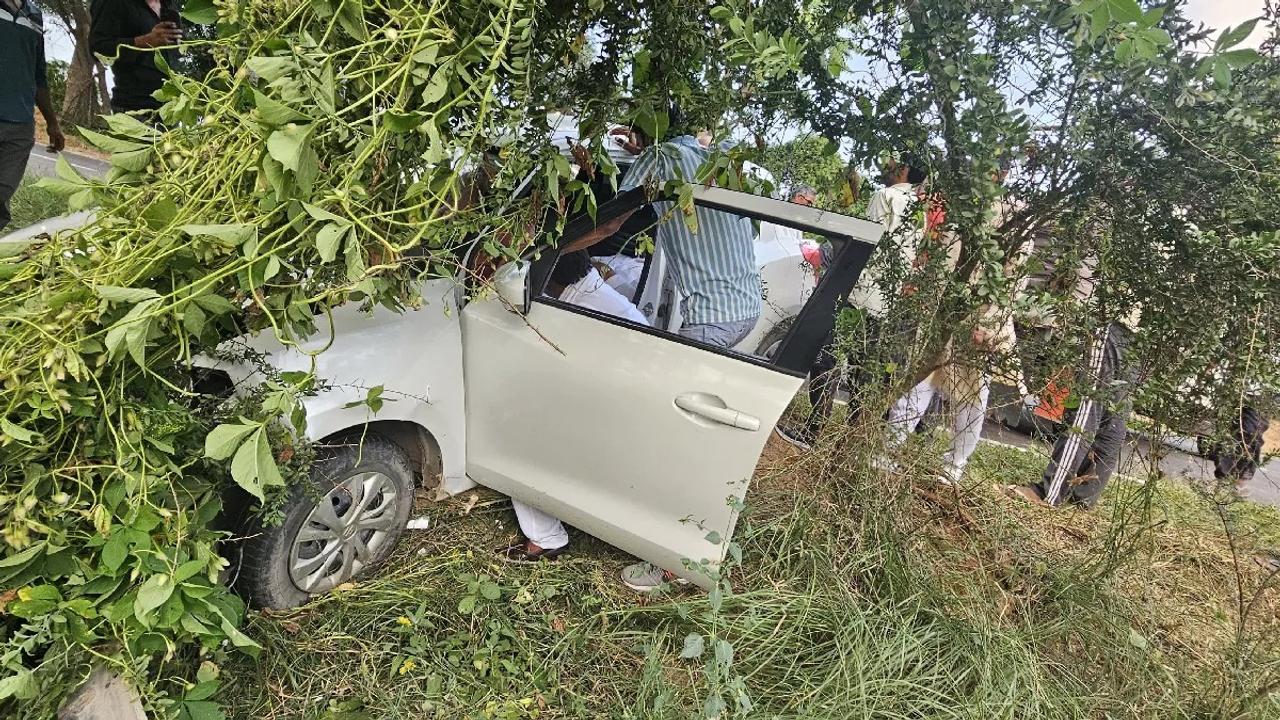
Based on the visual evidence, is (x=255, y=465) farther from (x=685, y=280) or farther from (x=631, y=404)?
(x=685, y=280)

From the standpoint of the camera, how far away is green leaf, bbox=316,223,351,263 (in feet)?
4.45

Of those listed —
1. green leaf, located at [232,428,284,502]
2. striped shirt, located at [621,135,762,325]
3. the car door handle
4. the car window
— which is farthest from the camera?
striped shirt, located at [621,135,762,325]

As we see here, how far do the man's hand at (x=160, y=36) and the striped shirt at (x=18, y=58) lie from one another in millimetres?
527

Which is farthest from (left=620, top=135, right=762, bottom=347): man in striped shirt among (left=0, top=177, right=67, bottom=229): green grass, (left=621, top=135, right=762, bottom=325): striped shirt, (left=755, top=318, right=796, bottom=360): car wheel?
(left=0, top=177, right=67, bottom=229): green grass

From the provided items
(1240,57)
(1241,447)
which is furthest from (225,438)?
(1241,447)

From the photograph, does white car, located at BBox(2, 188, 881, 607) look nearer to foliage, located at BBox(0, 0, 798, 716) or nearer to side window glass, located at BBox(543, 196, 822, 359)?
side window glass, located at BBox(543, 196, 822, 359)

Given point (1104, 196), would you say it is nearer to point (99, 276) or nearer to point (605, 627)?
point (605, 627)

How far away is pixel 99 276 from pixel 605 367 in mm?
1382

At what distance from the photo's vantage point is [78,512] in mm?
1459

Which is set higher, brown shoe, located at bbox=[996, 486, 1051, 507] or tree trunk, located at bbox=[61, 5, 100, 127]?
tree trunk, located at bbox=[61, 5, 100, 127]

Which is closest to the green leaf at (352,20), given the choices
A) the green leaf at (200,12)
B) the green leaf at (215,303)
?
the green leaf at (200,12)

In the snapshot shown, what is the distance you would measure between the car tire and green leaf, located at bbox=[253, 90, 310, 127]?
96 cm

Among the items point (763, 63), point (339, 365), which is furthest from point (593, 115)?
point (339, 365)

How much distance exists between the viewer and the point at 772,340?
2.89 m
